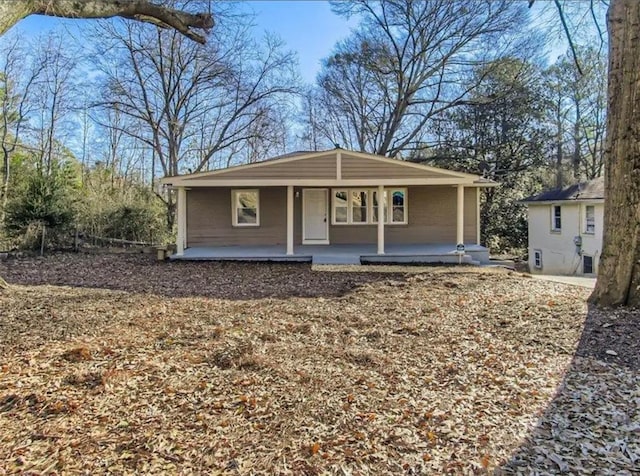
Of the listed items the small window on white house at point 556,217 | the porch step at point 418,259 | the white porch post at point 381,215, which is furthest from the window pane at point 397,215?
the small window on white house at point 556,217

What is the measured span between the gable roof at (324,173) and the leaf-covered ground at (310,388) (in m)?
5.87

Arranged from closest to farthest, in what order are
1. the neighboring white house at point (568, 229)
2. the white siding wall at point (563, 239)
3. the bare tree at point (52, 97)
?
the white siding wall at point (563, 239), the neighboring white house at point (568, 229), the bare tree at point (52, 97)

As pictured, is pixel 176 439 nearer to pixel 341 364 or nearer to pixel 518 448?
pixel 341 364

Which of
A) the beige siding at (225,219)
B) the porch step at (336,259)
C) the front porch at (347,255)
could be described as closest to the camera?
the porch step at (336,259)

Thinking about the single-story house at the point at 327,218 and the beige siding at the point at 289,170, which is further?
the single-story house at the point at 327,218

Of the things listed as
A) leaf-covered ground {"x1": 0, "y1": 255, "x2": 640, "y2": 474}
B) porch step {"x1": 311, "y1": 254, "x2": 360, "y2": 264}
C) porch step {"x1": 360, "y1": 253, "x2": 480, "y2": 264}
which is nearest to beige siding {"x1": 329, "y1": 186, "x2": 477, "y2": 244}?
porch step {"x1": 360, "y1": 253, "x2": 480, "y2": 264}

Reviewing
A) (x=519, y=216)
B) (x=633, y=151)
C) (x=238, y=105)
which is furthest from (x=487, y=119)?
(x=633, y=151)

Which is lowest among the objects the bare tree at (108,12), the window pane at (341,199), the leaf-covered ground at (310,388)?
the leaf-covered ground at (310,388)

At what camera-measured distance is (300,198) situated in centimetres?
1353

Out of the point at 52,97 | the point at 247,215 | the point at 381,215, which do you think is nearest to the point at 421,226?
the point at 381,215

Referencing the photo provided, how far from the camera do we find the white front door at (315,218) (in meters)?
13.5

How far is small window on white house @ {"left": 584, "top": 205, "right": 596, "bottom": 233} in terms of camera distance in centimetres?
1661

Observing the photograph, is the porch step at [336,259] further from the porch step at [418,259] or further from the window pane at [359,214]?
the window pane at [359,214]

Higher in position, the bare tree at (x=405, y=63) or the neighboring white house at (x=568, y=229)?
the bare tree at (x=405, y=63)
